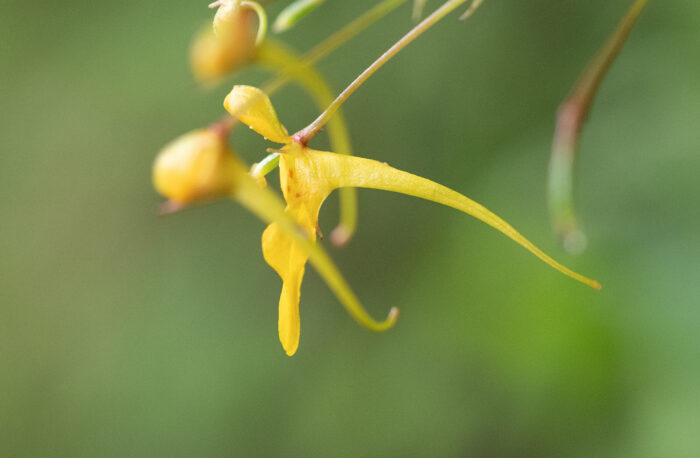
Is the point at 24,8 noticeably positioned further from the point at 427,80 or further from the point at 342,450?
the point at 342,450

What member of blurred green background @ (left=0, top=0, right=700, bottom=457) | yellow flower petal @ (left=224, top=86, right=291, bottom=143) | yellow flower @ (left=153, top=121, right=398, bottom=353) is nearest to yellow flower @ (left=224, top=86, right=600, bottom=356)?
yellow flower petal @ (left=224, top=86, right=291, bottom=143)

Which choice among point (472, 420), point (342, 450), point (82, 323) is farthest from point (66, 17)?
point (472, 420)

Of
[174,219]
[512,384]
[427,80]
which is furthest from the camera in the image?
[174,219]

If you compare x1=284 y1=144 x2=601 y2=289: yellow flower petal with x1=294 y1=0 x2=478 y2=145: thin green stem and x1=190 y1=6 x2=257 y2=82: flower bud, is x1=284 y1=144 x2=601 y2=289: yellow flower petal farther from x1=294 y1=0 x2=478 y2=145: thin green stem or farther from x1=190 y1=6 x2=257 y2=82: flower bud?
x1=190 y1=6 x2=257 y2=82: flower bud

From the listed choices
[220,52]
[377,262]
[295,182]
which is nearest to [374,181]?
[295,182]

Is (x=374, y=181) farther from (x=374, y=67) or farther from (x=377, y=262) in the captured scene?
(x=377, y=262)

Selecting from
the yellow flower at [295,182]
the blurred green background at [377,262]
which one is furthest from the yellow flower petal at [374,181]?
the blurred green background at [377,262]
